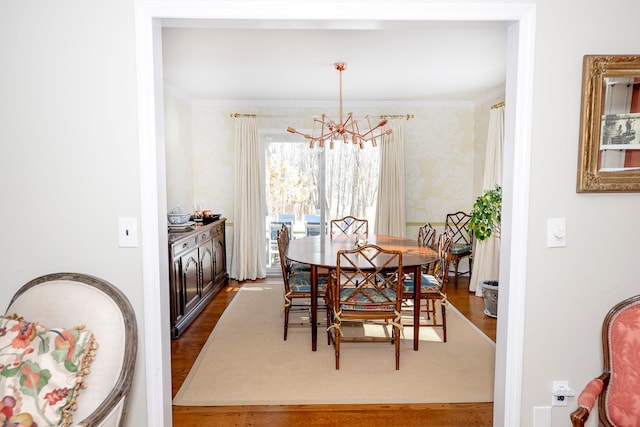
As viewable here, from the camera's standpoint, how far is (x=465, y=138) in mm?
5812

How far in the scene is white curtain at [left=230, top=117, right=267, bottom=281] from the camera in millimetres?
5734

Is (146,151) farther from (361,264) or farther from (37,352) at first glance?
(361,264)

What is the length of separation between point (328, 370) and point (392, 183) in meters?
3.30

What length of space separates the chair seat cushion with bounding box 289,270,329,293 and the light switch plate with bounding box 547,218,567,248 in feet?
7.20

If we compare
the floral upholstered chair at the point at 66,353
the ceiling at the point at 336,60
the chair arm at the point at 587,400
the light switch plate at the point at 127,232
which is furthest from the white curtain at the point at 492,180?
the floral upholstered chair at the point at 66,353

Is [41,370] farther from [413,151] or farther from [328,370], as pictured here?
[413,151]

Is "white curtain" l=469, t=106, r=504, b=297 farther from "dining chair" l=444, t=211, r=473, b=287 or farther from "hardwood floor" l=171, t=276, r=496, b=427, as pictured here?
"hardwood floor" l=171, t=276, r=496, b=427

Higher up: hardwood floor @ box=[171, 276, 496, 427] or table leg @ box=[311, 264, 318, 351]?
table leg @ box=[311, 264, 318, 351]

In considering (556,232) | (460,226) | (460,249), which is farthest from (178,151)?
(556,232)

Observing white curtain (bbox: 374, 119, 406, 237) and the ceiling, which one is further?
white curtain (bbox: 374, 119, 406, 237)

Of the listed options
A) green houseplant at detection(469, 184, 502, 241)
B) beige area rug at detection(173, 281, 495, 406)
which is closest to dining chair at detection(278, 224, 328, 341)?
beige area rug at detection(173, 281, 495, 406)

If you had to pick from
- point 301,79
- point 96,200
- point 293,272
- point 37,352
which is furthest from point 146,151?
point 301,79

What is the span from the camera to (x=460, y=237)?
5602mm

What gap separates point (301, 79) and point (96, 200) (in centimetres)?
316
